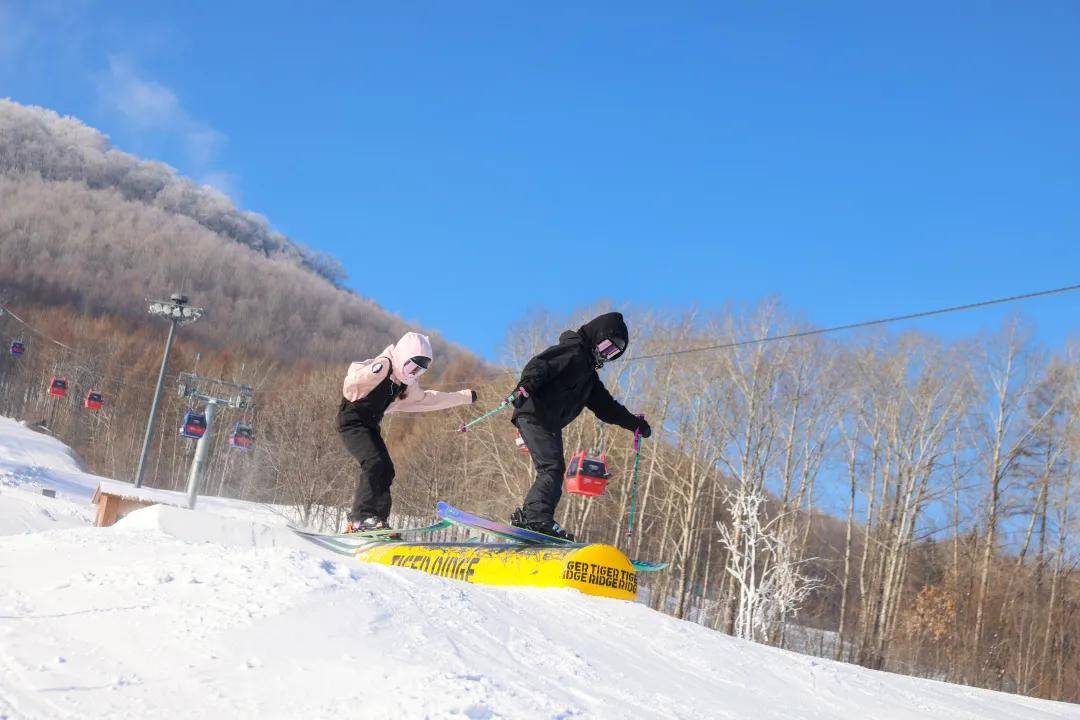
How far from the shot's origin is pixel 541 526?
6727 mm

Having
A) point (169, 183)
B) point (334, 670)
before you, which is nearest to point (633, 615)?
point (334, 670)

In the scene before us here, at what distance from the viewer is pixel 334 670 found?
9.21 feet

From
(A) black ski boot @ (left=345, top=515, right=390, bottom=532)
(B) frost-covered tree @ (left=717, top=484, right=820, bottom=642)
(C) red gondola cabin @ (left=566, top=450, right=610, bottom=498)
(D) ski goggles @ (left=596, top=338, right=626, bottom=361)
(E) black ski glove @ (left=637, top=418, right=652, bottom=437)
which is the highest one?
(D) ski goggles @ (left=596, top=338, right=626, bottom=361)

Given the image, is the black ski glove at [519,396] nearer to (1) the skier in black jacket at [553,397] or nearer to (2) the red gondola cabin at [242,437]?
(1) the skier in black jacket at [553,397]

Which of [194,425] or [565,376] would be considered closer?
[565,376]

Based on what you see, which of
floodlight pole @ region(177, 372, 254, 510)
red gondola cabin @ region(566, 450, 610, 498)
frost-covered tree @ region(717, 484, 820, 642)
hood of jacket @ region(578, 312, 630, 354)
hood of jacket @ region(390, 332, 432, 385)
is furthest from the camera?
floodlight pole @ region(177, 372, 254, 510)

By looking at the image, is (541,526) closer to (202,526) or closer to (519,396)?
(519,396)

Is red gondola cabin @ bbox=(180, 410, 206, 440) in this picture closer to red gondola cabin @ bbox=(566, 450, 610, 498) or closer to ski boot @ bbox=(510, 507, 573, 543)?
red gondola cabin @ bbox=(566, 450, 610, 498)

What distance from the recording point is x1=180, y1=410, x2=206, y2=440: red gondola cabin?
2809 cm

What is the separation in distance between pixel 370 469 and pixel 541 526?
172 centimetres

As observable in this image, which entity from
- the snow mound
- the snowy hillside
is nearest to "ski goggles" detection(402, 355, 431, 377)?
the snow mound

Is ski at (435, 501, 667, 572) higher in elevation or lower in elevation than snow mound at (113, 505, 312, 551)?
higher

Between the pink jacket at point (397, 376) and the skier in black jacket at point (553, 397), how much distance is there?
30.8 inches

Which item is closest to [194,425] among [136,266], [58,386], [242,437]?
[242,437]
